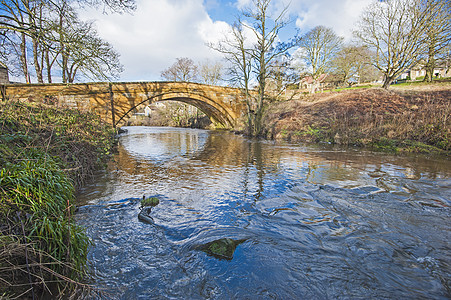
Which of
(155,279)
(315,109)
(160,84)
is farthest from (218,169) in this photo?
(160,84)

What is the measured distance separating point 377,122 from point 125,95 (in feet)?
55.4

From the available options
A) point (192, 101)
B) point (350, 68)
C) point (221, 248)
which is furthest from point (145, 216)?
point (350, 68)

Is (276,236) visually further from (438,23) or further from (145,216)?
(438,23)

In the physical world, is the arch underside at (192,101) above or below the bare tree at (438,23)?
below

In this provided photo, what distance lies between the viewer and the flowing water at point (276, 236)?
2164 mm

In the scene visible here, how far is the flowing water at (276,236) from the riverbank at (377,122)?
14.9 feet

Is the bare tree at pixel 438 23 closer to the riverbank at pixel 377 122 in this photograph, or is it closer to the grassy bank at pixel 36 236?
the riverbank at pixel 377 122

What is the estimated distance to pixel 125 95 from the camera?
17188 mm

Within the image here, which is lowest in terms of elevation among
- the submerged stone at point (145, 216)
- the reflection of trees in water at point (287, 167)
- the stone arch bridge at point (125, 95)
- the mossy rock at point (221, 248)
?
the mossy rock at point (221, 248)

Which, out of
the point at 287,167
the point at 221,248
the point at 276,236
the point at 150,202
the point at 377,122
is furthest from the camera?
the point at 377,122

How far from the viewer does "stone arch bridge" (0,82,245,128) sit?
47.0 ft

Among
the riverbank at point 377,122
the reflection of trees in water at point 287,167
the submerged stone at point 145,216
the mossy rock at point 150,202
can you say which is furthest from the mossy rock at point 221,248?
the riverbank at point 377,122

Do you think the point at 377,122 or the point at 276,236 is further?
the point at 377,122

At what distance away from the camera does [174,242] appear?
9.50 feet
